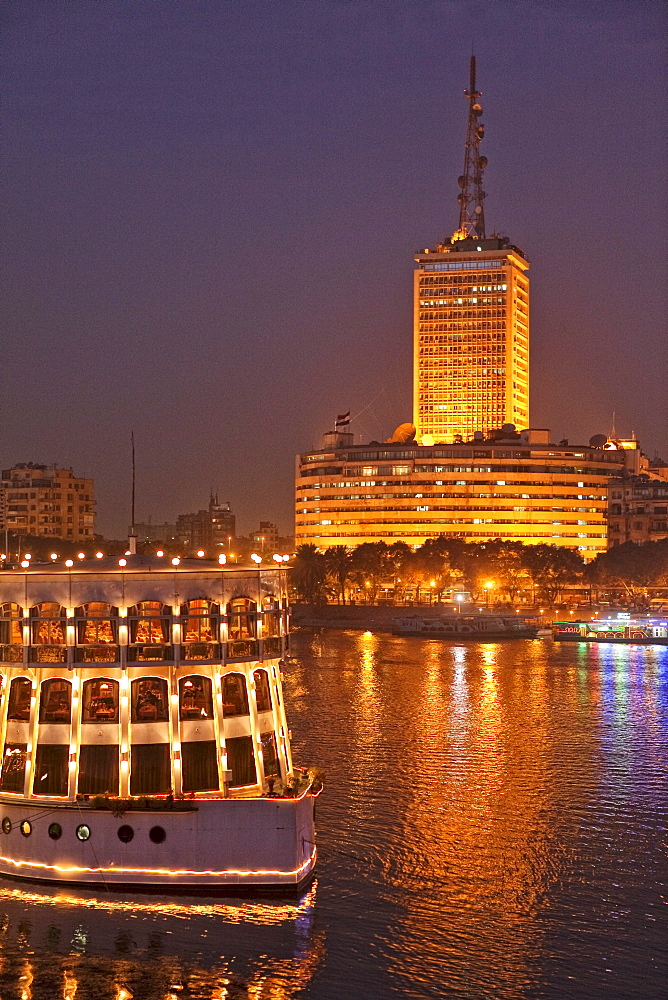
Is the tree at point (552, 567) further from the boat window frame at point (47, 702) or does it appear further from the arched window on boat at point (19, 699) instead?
the boat window frame at point (47, 702)

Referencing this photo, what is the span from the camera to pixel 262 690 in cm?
3847

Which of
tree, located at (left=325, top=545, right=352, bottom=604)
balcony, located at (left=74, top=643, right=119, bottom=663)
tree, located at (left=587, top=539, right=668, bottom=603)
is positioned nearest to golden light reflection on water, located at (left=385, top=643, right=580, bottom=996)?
balcony, located at (left=74, top=643, right=119, bottom=663)

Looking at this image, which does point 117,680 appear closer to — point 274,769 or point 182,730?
point 182,730

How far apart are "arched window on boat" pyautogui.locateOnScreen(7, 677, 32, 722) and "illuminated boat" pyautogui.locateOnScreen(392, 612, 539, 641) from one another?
109m

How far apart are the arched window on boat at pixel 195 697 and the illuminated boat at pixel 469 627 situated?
109 m

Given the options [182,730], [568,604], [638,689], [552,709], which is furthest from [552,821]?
[568,604]

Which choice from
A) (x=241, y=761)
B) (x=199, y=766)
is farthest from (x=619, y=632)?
(x=199, y=766)

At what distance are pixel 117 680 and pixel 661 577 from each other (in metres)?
158

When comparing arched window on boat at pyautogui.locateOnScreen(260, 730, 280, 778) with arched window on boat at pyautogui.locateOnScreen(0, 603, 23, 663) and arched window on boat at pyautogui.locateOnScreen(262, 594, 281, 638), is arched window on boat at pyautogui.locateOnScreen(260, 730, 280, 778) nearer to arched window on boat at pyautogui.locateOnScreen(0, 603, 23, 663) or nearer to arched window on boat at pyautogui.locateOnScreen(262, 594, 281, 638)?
arched window on boat at pyautogui.locateOnScreen(262, 594, 281, 638)

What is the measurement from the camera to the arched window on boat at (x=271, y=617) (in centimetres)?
3853

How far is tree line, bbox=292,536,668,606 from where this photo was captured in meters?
186

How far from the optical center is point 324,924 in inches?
1348

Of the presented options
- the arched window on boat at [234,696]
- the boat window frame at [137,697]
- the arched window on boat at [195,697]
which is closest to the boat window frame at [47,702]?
the boat window frame at [137,697]

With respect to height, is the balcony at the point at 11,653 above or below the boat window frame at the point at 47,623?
below
